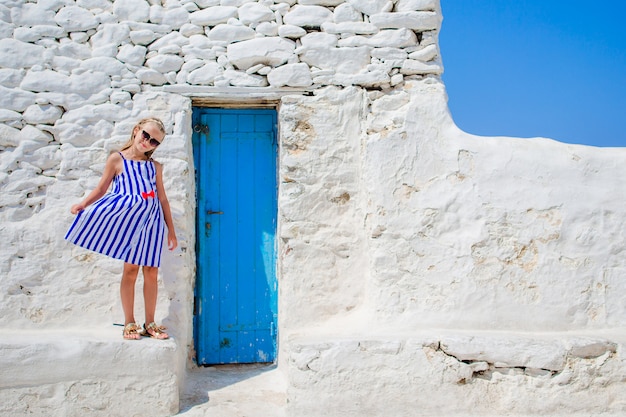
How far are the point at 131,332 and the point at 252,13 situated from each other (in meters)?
2.20

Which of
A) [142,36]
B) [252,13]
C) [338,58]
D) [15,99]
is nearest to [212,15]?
[252,13]

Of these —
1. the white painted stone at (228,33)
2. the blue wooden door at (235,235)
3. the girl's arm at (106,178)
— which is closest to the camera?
the girl's arm at (106,178)

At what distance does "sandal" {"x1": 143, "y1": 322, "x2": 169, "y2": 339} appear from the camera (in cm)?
358

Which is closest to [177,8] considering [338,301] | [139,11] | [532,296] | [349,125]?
[139,11]

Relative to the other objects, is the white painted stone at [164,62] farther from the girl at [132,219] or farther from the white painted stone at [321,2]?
the white painted stone at [321,2]

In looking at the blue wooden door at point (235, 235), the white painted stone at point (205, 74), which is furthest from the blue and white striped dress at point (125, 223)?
the white painted stone at point (205, 74)

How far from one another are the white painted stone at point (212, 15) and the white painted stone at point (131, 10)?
31 cm

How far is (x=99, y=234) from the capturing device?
354 centimetres

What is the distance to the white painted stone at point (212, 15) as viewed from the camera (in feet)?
13.3

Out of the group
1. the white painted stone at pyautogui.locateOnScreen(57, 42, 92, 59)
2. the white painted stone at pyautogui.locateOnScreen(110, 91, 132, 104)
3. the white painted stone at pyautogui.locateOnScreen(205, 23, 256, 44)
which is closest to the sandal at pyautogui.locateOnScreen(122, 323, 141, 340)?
the white painted stone at pyautogui.locateOnScreen(110, 91, 132, 104)

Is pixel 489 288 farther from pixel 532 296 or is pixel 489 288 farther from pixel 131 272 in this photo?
pixel 131 272

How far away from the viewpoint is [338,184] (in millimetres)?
4070

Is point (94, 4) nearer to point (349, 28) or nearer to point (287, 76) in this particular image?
point (287, 76)

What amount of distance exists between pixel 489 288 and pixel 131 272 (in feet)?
7.11
